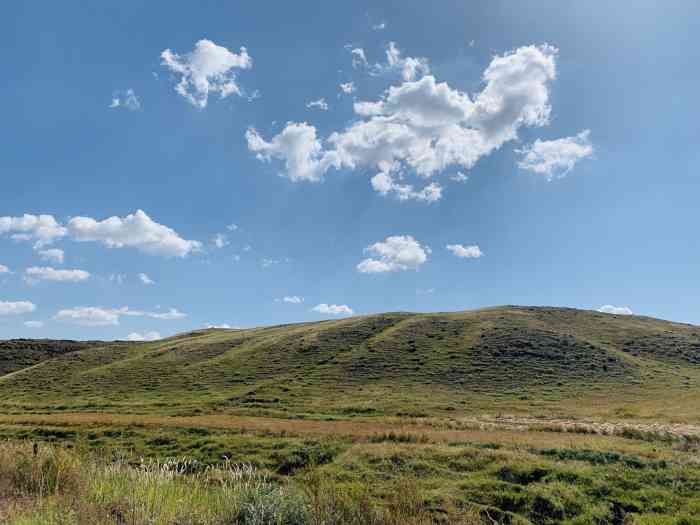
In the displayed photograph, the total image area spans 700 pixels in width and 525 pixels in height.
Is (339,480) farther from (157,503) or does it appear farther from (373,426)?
(373,426)

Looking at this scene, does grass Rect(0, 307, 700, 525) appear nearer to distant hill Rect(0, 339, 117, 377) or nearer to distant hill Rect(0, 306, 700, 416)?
distant hill Rect(0, 306, 700, 416)

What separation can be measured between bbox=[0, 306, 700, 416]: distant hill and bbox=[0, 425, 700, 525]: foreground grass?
17822 millimetres

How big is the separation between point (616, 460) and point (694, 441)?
31.1 ft

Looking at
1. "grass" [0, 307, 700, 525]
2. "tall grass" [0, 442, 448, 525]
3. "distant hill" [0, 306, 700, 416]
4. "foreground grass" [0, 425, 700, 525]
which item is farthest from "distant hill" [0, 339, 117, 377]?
"tall grass" [0, 442, 448, 525]

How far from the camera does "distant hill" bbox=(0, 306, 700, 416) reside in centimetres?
4606

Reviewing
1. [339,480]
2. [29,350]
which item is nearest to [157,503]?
[339,480]

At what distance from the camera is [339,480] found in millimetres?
14688

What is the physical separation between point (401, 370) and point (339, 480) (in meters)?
47.1

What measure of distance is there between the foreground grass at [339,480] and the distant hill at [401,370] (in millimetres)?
17822

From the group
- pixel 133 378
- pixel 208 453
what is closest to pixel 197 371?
pixel 133 378

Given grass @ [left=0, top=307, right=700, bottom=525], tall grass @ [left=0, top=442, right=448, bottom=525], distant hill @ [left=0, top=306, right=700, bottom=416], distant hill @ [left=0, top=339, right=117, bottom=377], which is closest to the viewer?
tall grass @ [left=0, top=442, right=448, bottom=525]

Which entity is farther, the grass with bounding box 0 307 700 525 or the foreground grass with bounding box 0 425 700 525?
the grass with bounding box 0 307 700 525

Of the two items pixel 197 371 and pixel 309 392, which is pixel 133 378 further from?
pixel 309 392

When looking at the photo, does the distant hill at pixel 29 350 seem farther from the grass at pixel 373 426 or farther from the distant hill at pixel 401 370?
the distant hill at pixel 401 370
